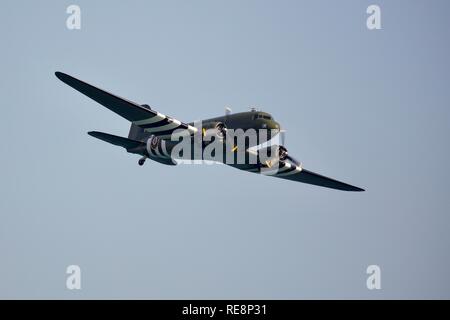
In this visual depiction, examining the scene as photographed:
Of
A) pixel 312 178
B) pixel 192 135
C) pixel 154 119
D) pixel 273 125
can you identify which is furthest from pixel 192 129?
pixel 312 178

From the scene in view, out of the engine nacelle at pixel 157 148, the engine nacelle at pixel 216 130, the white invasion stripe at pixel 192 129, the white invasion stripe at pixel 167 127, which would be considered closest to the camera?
the white invasion stripe at pixel 167 127

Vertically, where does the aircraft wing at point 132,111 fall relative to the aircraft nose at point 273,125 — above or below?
above

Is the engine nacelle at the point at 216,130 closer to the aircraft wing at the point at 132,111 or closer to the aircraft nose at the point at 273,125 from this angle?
the aircraft wing at the point at 132,111

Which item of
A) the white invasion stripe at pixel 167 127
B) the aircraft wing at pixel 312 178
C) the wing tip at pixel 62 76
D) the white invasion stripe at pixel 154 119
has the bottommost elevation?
the aircraft wing at pixel 312 178

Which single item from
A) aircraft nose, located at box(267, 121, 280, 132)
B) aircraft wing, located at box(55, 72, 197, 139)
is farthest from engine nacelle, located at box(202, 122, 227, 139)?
aircraft nose, located at box(267, 121, 280, 132)

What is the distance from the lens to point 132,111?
35.4 meters

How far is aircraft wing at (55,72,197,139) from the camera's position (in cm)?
3341

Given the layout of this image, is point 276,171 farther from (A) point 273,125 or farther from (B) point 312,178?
(A) point 273,125

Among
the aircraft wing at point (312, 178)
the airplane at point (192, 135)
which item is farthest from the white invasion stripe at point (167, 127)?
the aircraft wing at point (312, 178)

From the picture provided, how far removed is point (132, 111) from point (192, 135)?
385 centimetres

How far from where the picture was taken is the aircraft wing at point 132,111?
1315 inches

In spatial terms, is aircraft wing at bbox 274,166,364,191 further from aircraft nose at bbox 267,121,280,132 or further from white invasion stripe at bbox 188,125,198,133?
white invasion stripe at bbox 188,125,198,133
